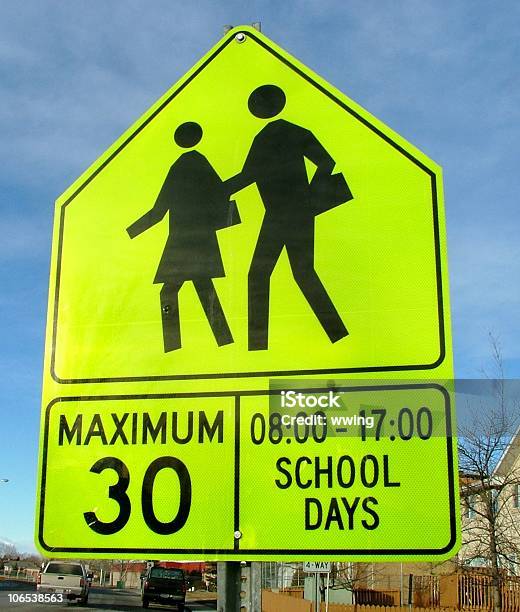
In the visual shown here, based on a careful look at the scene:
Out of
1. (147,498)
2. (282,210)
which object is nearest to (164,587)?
(147,498)

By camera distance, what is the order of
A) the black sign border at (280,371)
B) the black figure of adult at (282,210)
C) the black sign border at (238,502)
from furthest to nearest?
the black figure of adult at (282,210), the black sign border at (280,371), the black sign border at (238,502)

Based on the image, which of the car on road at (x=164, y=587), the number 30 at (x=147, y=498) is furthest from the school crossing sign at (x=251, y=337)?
the car on road at (x=164, y=587)

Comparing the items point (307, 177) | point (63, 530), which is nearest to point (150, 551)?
point (63, 530)

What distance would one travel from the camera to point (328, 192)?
87.9 inches

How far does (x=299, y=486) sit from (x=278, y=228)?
751 mm

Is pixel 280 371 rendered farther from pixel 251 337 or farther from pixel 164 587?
pixel 164 587

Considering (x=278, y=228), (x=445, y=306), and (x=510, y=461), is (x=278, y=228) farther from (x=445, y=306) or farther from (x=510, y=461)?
(x=510, y=461)

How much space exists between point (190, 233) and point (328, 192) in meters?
0.44

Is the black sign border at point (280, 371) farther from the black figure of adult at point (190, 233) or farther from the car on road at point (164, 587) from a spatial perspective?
the car on road at point (164, 587)

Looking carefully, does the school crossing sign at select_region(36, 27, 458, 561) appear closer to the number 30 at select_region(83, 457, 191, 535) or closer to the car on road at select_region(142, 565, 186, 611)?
the number 30 at select_region(83, 457, 191, 535)

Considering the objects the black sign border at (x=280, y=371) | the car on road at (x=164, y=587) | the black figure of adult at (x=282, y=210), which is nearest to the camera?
the black sign border at (x=280, y=371)

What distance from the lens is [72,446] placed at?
2201 millimetres

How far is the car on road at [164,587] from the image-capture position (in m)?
35.2

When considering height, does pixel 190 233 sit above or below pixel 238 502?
above
